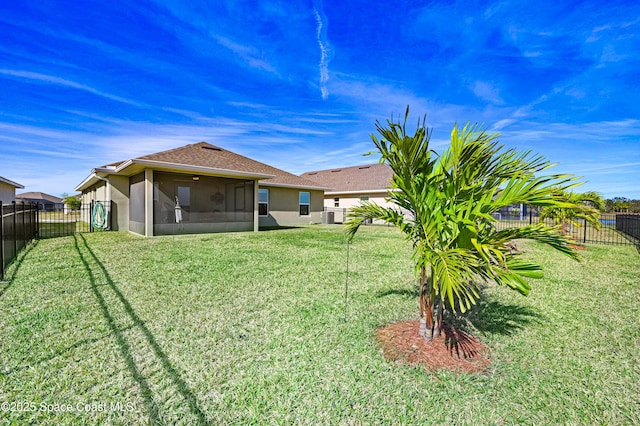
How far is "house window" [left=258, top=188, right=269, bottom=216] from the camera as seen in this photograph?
17.0 meters

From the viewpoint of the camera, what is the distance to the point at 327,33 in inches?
421

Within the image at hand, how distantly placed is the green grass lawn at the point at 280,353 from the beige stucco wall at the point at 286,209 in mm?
11469

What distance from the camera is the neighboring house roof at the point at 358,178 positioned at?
71.5 ft

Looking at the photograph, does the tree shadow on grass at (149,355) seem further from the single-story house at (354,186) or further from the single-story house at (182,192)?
the single-story house at (354,186)

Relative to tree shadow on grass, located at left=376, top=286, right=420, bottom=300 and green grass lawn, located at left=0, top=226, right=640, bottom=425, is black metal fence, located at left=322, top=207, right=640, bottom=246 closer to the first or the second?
tree shadow on grass, located at left=376, top=286, right=420, bottom=300

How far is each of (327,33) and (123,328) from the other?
11.1m

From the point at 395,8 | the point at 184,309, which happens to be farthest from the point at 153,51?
the point at 184,309

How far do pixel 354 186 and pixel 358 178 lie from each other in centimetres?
173

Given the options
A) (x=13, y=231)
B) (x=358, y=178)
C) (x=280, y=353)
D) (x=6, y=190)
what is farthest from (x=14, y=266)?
(x=358, y=178)

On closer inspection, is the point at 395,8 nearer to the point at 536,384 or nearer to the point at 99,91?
the point at 536,384

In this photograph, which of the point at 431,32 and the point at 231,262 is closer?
the point at 231,262

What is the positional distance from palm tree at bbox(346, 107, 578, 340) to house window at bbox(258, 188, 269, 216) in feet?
47.4

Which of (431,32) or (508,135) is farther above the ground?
(431,32)

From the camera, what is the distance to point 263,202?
1709 cm
